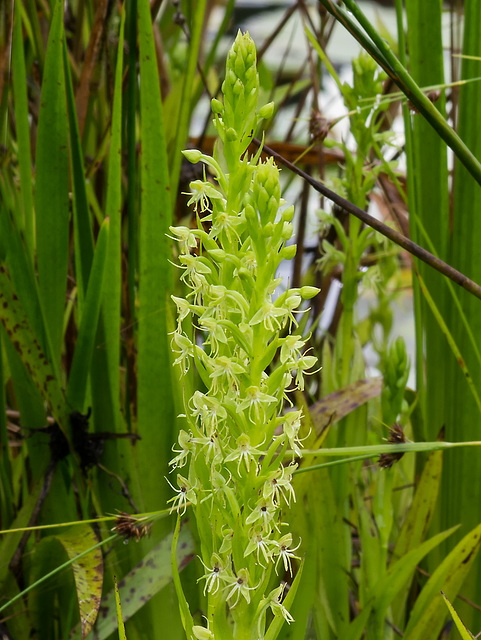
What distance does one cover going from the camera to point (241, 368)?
21.6 inches

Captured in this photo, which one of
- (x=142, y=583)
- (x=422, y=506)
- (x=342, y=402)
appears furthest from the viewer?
(x=342, y=402)

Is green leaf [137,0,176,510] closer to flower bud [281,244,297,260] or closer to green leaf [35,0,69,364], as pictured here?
green leaf [35,0,69,364]

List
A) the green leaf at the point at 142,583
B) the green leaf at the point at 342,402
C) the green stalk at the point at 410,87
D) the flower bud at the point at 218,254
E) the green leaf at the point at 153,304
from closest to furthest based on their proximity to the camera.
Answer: the flower bud at the point at 218,254
the green stalk at the point at 410,87
the green leaf at the point at 142,583
the green leaf at the point at 153,304
the green leaf at the point at 342,402

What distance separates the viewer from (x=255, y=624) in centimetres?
61

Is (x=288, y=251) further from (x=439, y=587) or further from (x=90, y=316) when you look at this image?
(x=439, y=587)

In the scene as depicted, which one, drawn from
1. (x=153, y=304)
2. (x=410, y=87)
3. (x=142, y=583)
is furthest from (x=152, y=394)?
(x=410, y=87)

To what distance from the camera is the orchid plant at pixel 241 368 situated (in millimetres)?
554

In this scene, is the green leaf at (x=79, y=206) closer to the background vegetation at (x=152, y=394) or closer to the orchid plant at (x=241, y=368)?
the background vegetation at (x=152, y=394)

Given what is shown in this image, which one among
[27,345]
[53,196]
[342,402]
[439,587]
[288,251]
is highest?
[53,196]

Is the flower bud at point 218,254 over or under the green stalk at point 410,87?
under

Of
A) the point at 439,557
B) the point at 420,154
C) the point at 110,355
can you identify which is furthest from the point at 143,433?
the point at 420,154

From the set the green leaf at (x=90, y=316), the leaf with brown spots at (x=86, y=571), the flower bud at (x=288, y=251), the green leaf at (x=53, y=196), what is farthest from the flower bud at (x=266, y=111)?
the leaf with brown spots at (x=86, y=571)

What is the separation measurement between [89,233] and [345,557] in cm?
59

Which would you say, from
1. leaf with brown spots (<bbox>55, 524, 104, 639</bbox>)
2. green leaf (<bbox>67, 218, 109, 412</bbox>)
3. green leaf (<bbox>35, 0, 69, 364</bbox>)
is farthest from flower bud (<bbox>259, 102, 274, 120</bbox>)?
leaf with brown spots (<bbox>55, 524, 104, 639</bbox>)
